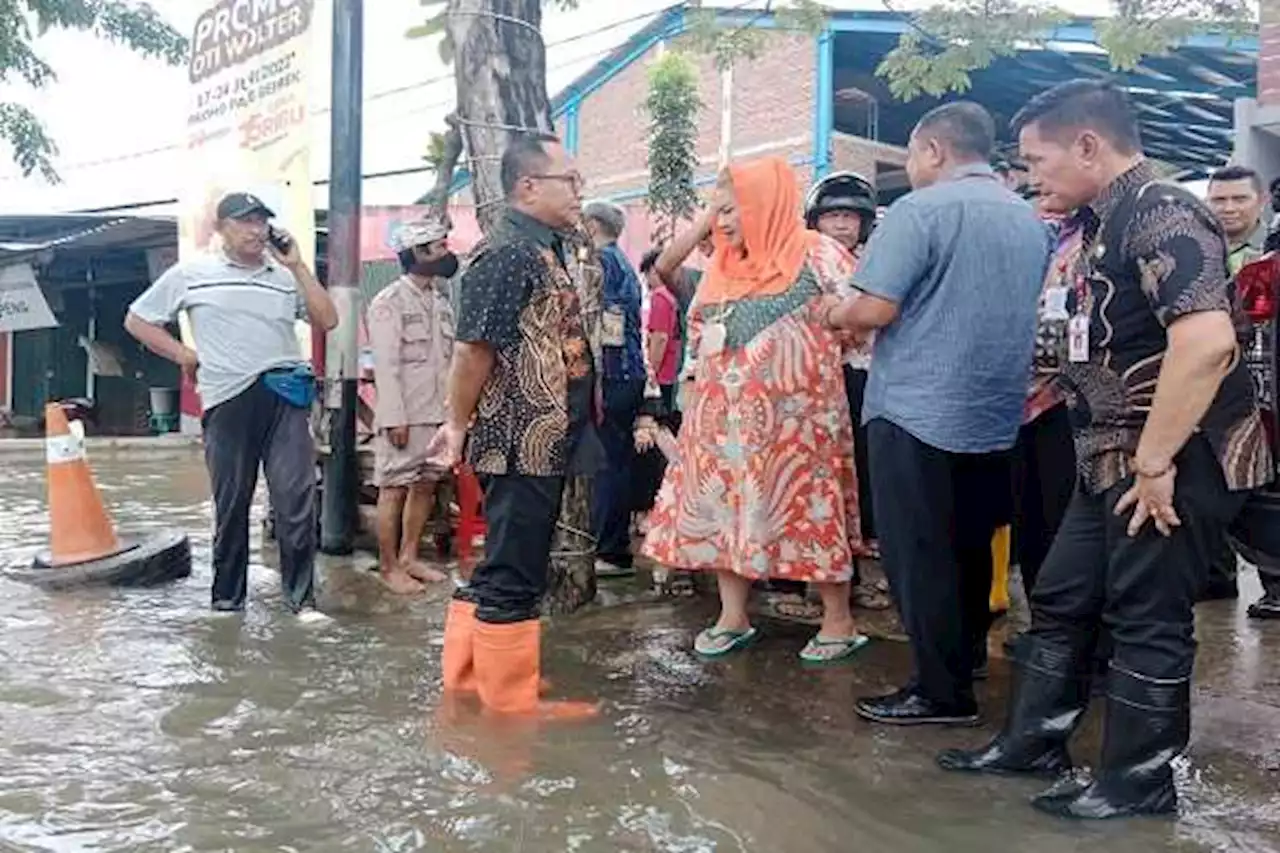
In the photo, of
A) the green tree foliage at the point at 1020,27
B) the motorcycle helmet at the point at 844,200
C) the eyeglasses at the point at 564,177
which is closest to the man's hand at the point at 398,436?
the motorcycle helmet at the point at 844,200

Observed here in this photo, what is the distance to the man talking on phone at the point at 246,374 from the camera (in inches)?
208

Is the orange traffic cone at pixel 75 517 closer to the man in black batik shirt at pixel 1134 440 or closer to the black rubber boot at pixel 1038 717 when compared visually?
the black rubber boot at pixel 1038 717

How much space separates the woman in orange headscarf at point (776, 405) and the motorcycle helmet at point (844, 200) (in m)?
0.49

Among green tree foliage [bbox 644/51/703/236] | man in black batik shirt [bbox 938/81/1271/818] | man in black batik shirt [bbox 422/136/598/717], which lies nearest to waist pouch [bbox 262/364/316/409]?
man in black batik shirt [bbox 422/136/598/717]

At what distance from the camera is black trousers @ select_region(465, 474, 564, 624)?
3885mm

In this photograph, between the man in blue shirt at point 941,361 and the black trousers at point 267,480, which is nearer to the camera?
the man in blue shirt at point 941,361

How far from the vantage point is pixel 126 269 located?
18.2m

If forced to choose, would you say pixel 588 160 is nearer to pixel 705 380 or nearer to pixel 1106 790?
pixel 705 380

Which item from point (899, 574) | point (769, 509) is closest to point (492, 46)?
point (769, 509)

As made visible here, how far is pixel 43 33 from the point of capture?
13594 millimetres

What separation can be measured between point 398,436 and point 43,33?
10094 millimetres

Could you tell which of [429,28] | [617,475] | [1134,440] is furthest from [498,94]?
[1134,440]

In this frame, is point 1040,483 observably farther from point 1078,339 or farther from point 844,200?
point 844,200

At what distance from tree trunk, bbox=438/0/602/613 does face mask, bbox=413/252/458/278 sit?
0.79 metres
